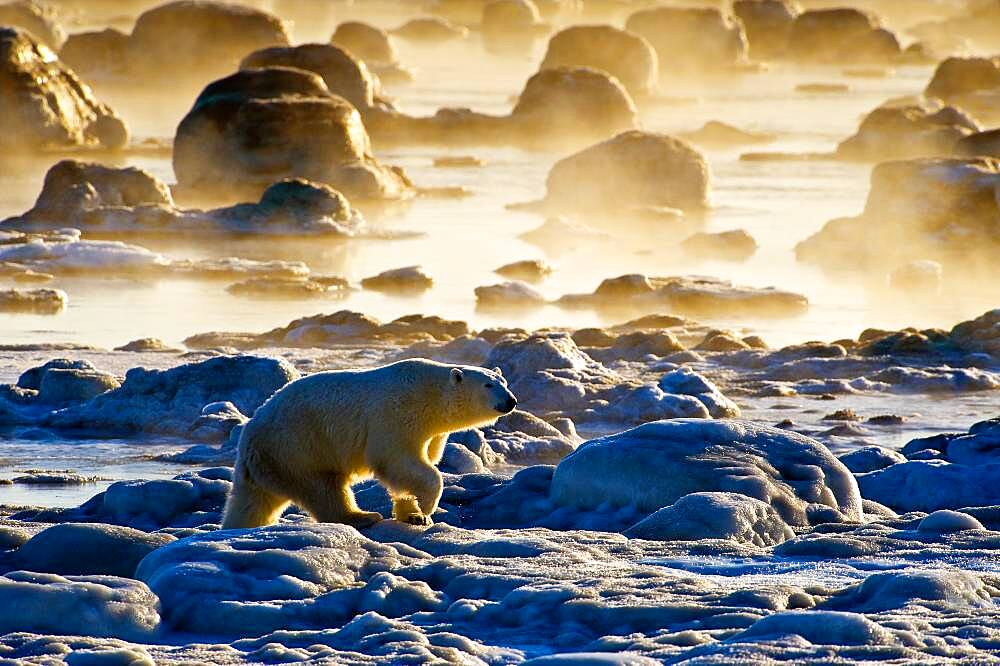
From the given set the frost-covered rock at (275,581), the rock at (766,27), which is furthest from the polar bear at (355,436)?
the rock at (766,27)

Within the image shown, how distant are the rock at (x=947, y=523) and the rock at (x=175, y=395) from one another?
6924mm

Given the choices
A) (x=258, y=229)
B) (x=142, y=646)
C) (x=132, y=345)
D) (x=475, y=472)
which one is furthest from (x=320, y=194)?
(x=142, y=646)

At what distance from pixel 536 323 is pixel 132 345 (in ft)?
18.2

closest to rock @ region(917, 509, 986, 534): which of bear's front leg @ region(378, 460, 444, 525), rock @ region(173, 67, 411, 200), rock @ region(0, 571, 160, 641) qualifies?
bear's front leg @ region(378, 460, 444, 525)

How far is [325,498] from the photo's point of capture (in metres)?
9.38

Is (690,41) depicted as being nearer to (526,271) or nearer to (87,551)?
(526,271)

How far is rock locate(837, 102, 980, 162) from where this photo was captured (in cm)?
4638

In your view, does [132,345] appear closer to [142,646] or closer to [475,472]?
[475,472]

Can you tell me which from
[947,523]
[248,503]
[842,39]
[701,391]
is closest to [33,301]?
[701,391]

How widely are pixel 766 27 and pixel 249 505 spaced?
7869 cm

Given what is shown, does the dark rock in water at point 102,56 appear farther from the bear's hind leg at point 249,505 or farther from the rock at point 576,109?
the bear's hind leg at point 249,505

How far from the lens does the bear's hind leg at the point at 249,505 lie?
9.52 m

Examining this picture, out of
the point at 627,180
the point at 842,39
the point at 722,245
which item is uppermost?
the point at 842,39

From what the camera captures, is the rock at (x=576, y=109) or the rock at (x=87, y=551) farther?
the rock at (x=576, y=109)
